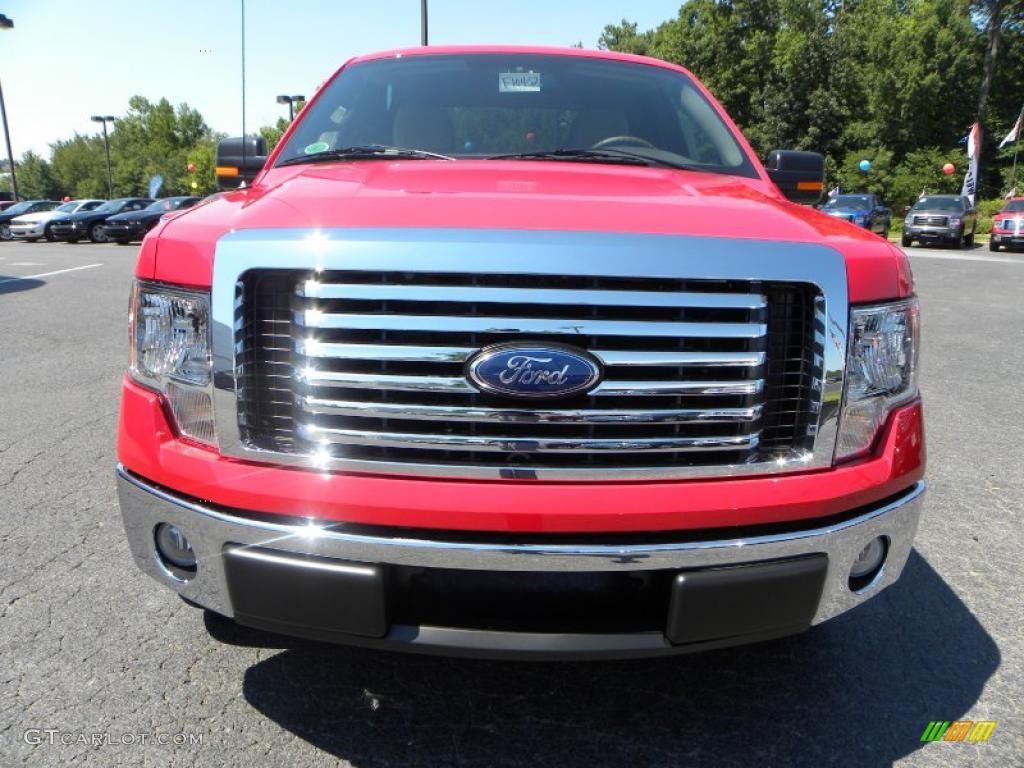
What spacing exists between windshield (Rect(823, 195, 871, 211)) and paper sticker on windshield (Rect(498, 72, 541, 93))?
76.7 feet

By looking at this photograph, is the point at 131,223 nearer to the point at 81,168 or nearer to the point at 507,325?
the point at 507,325

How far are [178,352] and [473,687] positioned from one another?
4.10 feet

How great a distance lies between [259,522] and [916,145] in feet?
159

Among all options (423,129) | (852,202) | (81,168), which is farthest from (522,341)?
(81,168)

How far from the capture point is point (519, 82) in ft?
10.7

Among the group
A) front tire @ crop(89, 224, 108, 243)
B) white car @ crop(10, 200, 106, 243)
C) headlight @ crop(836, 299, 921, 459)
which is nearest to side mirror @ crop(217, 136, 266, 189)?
headlight @ crop(836, 299, 921, 459)

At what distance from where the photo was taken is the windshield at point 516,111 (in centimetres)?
298

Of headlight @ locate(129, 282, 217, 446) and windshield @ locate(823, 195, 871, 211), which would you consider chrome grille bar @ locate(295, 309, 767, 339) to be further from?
windshield @ locate(823, 195, 871, 211)

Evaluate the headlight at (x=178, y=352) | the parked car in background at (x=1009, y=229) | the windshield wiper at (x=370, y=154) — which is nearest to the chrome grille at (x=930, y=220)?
the parked car in background at (x=1009, y=229)

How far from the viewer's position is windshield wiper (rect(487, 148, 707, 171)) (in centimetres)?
274

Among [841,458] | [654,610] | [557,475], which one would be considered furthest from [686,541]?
[841,458]

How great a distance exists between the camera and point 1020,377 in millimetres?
6555

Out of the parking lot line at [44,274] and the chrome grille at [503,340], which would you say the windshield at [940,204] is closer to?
the parking lot line at [44,274]

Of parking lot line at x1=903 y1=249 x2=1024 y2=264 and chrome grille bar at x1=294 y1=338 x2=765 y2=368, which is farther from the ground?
chrome grille bar at x1=294 y1=338 x2=765 y2=368
